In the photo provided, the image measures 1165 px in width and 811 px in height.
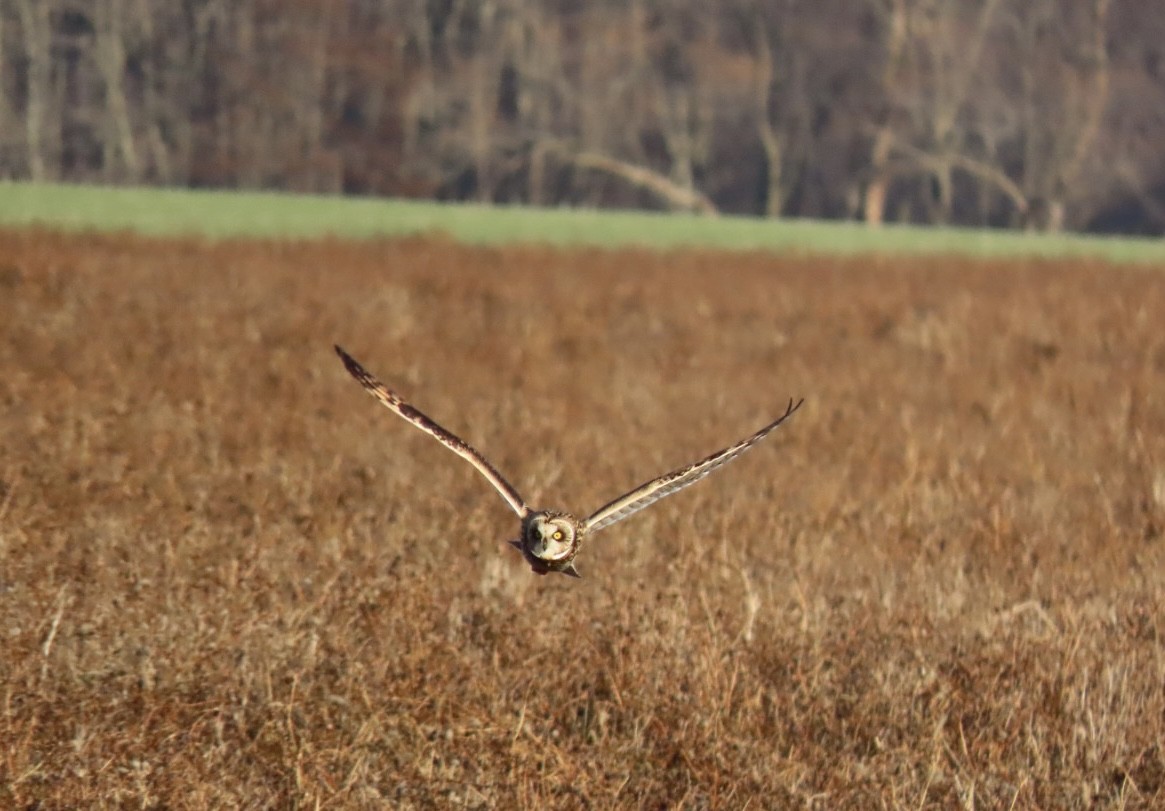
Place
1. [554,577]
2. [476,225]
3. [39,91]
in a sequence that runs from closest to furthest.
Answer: [554,577]
[476,225]
[39,91]

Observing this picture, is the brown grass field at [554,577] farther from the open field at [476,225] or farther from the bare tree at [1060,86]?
the bare tree at [1060,86]

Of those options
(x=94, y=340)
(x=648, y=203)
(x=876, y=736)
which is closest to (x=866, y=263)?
(x=94, y=340)

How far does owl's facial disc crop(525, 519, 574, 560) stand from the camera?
12.1ft

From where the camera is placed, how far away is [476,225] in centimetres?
3098

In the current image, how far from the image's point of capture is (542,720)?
475cm

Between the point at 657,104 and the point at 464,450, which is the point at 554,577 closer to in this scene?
the point at 464,450

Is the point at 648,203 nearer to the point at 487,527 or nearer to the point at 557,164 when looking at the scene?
the point at 557,164

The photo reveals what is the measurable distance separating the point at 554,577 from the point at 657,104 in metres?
42.1

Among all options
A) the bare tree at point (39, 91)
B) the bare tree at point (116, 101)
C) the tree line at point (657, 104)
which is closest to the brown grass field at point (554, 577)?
the bare tree at point (39, 91)

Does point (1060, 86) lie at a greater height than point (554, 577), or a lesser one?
greater

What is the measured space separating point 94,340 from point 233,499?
4.43m

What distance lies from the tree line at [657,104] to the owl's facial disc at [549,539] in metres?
33.5

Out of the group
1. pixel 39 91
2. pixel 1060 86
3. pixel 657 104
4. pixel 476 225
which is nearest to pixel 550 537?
pixel 476 225

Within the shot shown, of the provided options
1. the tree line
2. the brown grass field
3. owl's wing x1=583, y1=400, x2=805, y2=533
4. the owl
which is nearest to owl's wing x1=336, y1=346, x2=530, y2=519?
the owl
